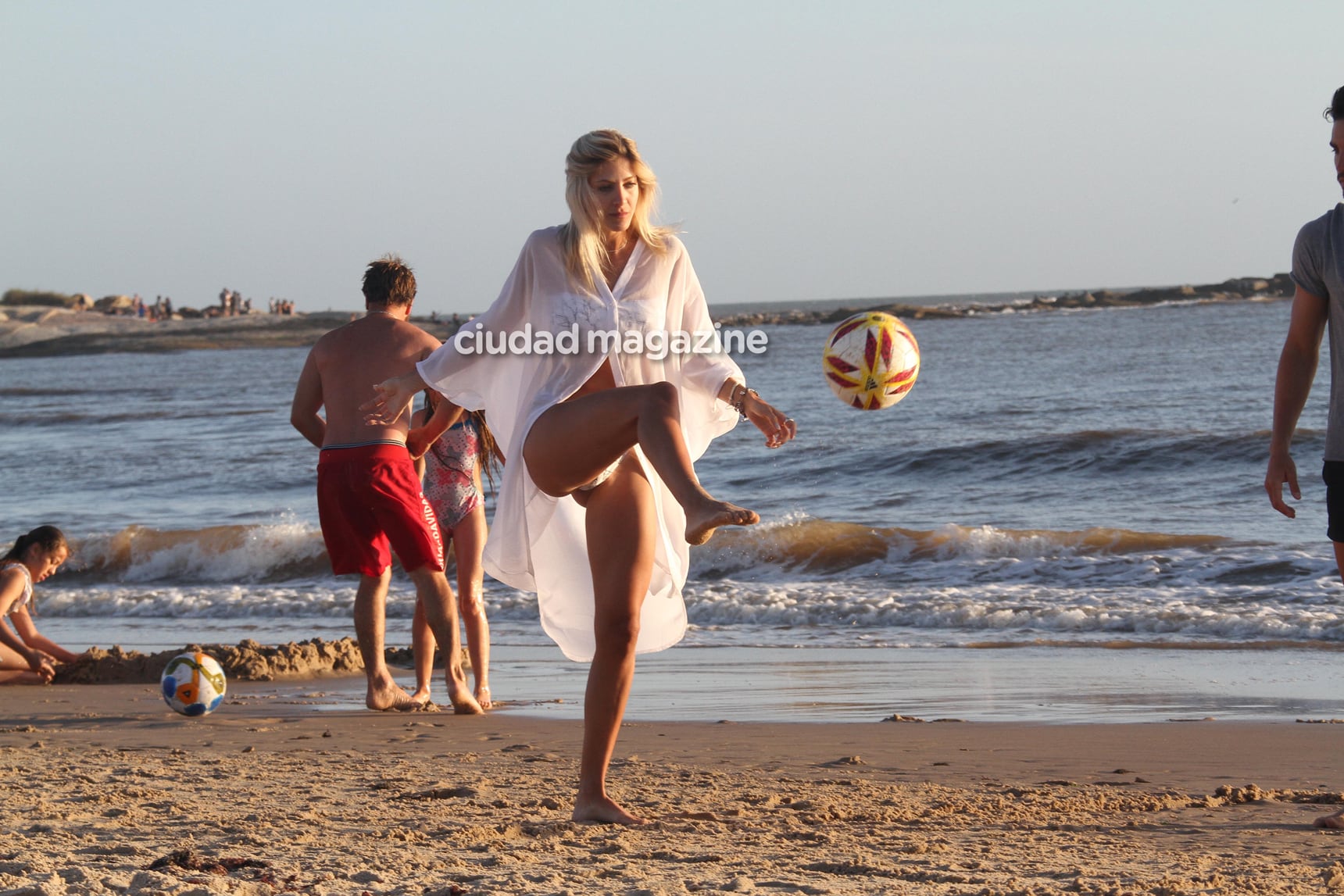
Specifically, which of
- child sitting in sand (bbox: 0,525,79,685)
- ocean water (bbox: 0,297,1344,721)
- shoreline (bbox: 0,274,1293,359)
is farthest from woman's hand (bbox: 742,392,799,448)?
shoreline (bbox: 0,274,1293,359)

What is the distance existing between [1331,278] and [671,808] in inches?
91.5

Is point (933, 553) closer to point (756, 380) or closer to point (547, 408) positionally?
point (547, 408)

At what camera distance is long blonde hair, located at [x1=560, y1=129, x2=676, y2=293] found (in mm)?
3600

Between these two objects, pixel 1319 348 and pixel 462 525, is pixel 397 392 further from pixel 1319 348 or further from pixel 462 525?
pixel 1319 348

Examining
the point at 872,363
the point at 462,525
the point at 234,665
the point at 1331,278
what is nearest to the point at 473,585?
the point at 462,525

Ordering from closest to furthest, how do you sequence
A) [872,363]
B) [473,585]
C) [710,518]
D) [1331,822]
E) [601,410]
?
[710,518], [601,410], [1331,822], [872,363], [473,585]

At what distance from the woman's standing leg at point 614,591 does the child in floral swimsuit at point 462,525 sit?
101 inches

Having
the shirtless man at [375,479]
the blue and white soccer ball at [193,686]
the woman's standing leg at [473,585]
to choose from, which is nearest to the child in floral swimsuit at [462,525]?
the woman's standing leg at [473,585]

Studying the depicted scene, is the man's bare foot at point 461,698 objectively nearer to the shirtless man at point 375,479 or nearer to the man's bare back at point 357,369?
the shirtless man at point 375,479

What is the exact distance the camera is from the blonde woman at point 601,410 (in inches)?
137

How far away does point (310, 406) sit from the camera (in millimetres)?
5977

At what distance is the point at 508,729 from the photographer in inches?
217

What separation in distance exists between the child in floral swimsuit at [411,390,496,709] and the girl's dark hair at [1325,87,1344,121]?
3829mm

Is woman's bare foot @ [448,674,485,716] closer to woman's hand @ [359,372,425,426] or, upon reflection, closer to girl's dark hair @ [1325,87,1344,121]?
woman's hand @ [359,372,425,426]
